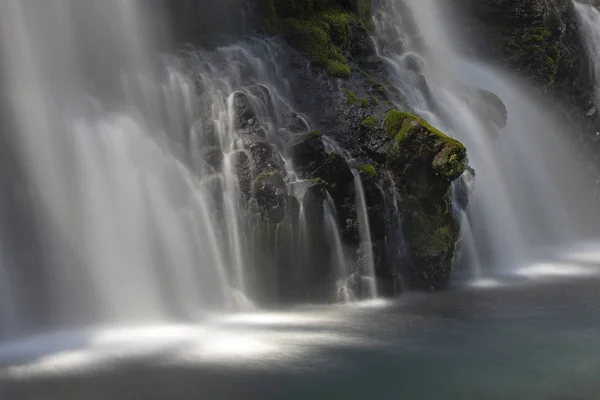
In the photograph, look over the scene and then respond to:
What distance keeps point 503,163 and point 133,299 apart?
13646 mm

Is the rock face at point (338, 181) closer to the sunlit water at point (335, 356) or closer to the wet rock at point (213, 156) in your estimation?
the wet rock at point (213, 156)

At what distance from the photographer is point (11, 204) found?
11.4 meters

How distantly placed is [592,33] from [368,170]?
19178mm

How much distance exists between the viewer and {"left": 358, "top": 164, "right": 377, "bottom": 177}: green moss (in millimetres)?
13970

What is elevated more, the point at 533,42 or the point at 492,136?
the point at 533,42

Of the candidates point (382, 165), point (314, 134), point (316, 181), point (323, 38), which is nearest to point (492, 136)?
point (323, 38)

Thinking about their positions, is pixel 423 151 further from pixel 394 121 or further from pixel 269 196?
pixel 269 196

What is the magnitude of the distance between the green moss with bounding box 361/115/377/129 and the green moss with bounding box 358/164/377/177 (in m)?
1.14

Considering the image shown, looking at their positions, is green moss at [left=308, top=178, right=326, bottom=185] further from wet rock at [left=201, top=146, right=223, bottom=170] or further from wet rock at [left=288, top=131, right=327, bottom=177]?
wet rock at [left=201, top=146, right=223, bottom=170]

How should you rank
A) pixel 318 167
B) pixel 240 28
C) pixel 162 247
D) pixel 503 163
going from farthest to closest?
pixel 503 163 < pixel 240 28 < pixel 318 167 < pixel 162 247

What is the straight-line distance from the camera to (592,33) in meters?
28.1

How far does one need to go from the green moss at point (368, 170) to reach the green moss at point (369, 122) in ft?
3.75

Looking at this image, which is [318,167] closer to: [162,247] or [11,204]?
[162,247]

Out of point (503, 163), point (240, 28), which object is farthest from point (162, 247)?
point (503, 163)
